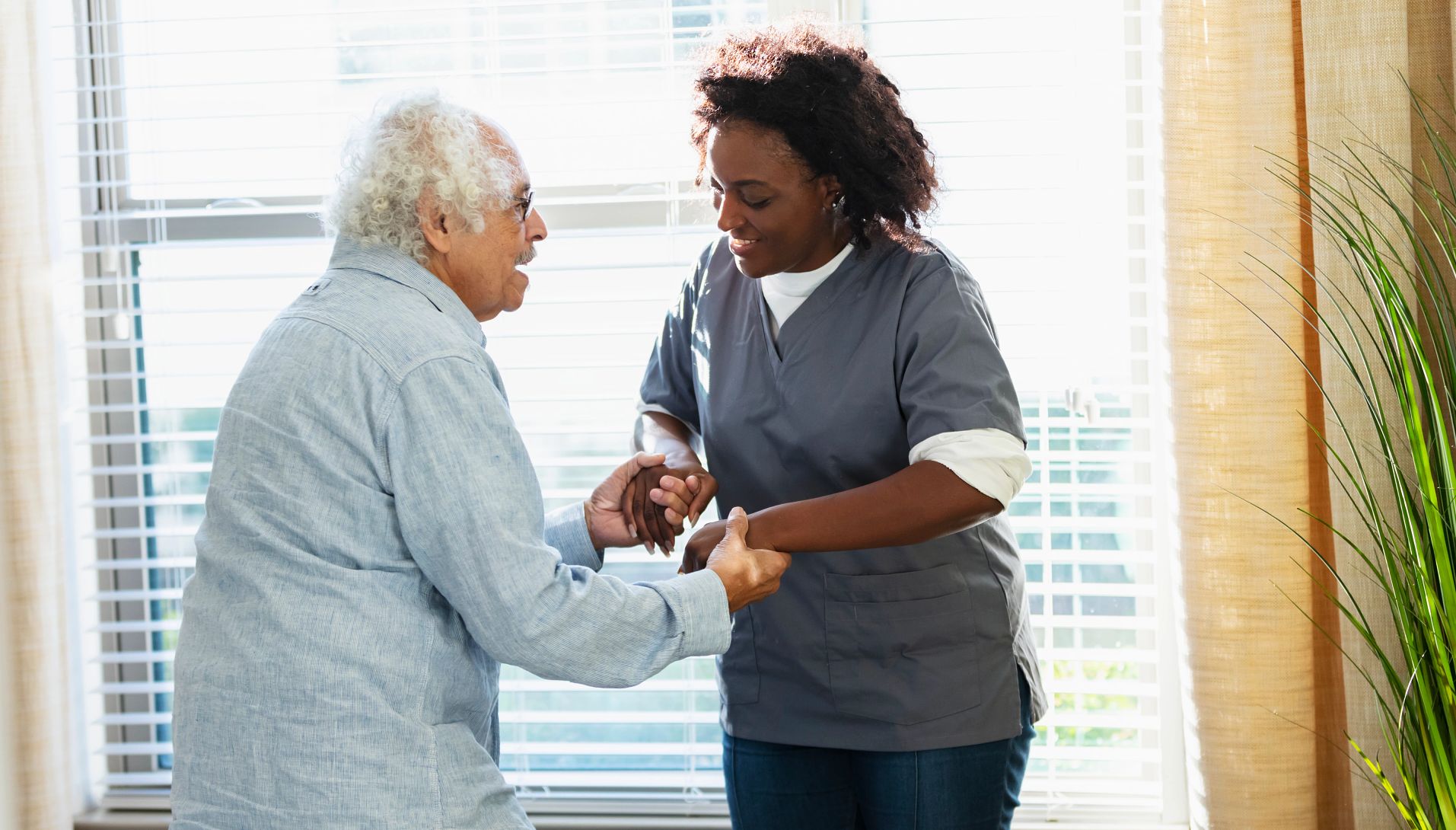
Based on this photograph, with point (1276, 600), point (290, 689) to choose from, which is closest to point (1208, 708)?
point (1276, 600)

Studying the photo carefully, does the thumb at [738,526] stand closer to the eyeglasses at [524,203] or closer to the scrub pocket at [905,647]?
the scrub pocket at [905,647]

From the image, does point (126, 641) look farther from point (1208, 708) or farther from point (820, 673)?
point (1208, 708)

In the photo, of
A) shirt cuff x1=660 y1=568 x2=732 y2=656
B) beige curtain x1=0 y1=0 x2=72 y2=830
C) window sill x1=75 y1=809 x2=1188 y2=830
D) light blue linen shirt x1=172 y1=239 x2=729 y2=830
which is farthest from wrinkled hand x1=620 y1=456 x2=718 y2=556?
beige curtain x1=0 y1=0 x2=72 y2=830

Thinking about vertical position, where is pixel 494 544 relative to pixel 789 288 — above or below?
below

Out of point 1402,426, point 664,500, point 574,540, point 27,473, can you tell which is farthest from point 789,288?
point 27,473

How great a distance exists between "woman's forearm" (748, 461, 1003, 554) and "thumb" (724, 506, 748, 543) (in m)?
0.02

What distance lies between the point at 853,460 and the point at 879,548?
129 mm

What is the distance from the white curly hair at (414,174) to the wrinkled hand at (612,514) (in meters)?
0.53

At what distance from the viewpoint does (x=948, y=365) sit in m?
1.52

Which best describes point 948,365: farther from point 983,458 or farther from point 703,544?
point 703,544

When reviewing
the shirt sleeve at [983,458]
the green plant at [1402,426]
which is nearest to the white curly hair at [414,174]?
the shirt sleeve at [983,458]

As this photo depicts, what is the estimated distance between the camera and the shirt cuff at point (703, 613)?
138cm

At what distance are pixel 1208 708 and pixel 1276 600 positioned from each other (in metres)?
0.21

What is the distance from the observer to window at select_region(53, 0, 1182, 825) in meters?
2.19
